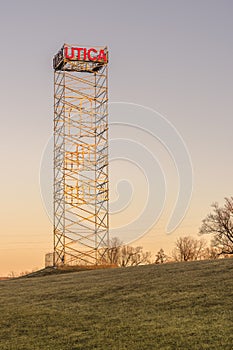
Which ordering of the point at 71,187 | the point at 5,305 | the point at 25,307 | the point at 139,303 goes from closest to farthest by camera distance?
the point at 139,303 < the point at 25,307 < the point at 5,305 < the point at 71,187

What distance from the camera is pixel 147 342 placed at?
41.7 ft

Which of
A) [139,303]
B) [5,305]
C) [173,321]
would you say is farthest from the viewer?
[5,305]

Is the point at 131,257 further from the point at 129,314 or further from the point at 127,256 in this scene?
the point at 129,314

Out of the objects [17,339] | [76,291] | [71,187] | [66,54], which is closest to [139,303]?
[17,339]

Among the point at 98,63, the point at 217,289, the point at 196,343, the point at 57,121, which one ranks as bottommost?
the point at 196,343

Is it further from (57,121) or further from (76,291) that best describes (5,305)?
(57,121)

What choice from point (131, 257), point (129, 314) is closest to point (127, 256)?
point (131, 257)

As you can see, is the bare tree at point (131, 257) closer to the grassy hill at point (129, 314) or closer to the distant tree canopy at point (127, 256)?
the distant tree canopy at point (127, 256)

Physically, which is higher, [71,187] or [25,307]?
[71,187]

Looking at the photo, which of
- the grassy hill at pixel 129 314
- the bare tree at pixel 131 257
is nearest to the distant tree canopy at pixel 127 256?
the bare tree at pixel 131 257

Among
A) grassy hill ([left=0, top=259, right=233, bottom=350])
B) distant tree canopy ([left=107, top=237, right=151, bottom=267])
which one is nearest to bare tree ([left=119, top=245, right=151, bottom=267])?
distant tree canopy ([left=107, top=237, right=151, bottom=267])

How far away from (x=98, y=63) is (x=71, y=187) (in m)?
10.2

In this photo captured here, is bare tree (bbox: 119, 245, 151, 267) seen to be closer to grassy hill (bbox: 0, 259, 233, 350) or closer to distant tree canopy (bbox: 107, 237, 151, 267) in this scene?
distant tree canopy (bbox: 107, 237, 151, 267)

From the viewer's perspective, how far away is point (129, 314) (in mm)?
16312
